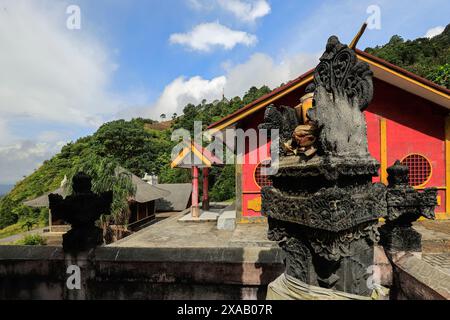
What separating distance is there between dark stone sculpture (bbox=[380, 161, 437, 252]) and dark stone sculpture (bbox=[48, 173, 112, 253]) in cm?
314

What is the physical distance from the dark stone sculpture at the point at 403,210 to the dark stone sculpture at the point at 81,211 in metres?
3.14

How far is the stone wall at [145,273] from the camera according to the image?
2.99 m

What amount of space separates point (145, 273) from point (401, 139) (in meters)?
12.7

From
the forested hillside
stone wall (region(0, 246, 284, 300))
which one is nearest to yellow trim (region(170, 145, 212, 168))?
stone wall (region(0, 246, 284, 300))

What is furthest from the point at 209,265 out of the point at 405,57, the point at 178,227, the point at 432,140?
the point at 405,57

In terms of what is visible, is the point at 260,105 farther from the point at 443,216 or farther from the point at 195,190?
the point at 443,216

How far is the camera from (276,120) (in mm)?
2428

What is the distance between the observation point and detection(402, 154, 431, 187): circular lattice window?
11.5m

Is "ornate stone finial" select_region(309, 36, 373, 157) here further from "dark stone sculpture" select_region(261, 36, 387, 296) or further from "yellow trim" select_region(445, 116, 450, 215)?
"yellow trim" select_region(445, 116, 450, 215)

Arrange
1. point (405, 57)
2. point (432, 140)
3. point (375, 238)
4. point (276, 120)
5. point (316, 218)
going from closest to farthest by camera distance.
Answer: point (316, 218) → point (375, 238) → point (276, 120) → point (432, 140) → point (405, 57)

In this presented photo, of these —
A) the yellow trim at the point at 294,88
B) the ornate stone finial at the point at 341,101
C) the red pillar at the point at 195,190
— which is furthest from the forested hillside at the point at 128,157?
the ornate stone finial at the point at 341,101

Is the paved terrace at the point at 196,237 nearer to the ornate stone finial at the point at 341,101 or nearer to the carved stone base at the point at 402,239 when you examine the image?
the carved stone base at the point at 402,239
